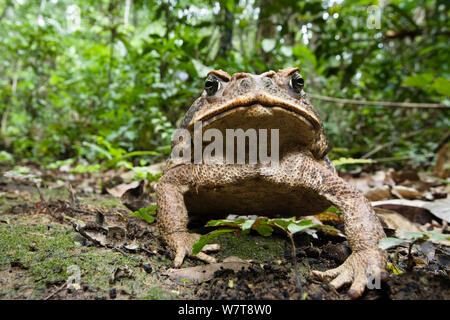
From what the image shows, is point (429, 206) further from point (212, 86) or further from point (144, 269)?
point (144, 269)

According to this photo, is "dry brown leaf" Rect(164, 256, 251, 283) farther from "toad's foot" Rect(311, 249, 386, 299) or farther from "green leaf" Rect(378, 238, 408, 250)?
"green leaf" Rect(378, 238, 408, 250)

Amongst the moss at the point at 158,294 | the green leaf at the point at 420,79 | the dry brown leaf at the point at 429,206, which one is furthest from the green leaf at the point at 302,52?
the moss at the point at 158,294

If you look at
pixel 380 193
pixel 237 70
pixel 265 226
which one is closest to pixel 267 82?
pixel 265 226

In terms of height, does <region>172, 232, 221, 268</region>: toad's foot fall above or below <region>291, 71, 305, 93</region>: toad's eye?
below

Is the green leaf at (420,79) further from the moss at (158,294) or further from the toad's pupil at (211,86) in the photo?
the moss at (158,294)

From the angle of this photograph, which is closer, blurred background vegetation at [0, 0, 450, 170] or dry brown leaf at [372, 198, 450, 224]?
dry brown leaf at [372, 198, 450, 224]

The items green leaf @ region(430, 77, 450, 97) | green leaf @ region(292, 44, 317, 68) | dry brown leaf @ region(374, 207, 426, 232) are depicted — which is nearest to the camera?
dry brown leaf @ region(374, 207, 426, 232)

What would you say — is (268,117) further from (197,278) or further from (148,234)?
(148,234)

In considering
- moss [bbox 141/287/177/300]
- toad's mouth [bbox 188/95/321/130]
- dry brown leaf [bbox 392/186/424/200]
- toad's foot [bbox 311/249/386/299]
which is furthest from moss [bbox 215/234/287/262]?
dry brown leaf [bbox 392/186/424/200]
